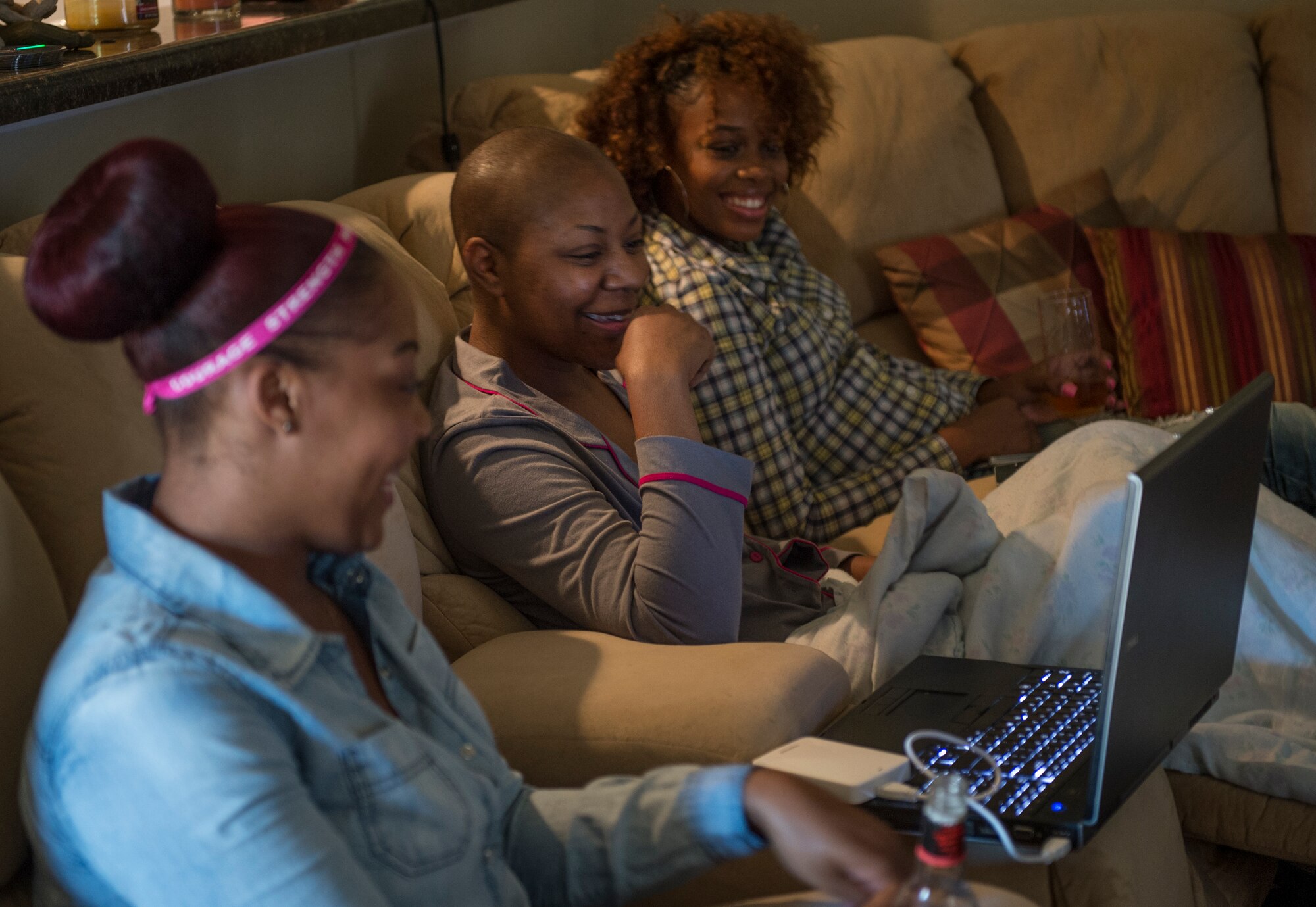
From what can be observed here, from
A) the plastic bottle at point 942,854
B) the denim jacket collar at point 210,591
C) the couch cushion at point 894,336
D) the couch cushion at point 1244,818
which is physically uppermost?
the denim jacket collar at point 210,591

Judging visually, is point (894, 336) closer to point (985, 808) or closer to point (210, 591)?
point (985, 808)

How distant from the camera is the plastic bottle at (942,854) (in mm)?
806

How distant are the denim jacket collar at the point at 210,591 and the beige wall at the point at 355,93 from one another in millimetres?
889

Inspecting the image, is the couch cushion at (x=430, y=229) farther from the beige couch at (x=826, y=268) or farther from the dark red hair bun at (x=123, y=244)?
the dark red hair bun at (x=123, y=244)

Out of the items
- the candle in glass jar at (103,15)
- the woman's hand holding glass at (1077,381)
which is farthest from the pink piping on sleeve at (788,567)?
the candle in glass jar at (103,15)

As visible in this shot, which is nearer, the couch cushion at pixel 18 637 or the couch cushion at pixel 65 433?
the couch cushion at pixel 18 637

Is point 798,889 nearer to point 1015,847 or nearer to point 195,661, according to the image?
point 1015,847

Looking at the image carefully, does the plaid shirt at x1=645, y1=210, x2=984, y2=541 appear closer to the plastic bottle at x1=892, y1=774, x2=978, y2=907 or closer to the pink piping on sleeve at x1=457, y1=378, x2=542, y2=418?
the pink piping on sleeve at x1=457, y1=378, x2=542, y2=418

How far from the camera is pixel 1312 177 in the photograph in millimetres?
2834

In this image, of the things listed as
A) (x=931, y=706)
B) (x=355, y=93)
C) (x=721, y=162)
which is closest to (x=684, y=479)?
(x=931, y=706)

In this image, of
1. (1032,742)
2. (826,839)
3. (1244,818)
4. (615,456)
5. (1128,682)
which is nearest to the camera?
(826,839)

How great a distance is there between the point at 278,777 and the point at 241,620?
0.11 m

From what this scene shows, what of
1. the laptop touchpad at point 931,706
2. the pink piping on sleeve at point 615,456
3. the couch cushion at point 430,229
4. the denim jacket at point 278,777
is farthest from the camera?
the couch cushion at point 430,229

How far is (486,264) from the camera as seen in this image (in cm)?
162
